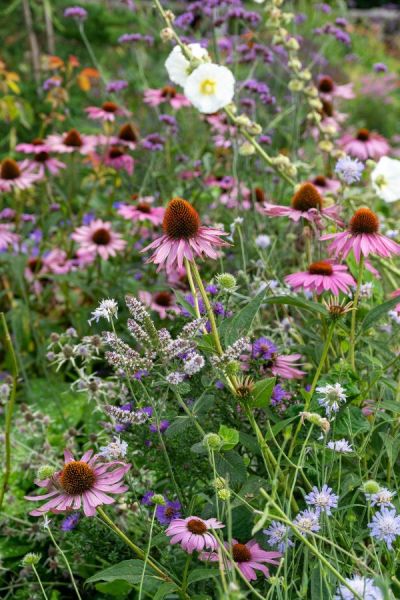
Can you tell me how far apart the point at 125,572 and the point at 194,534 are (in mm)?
140

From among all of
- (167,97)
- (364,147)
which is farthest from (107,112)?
(364,147)

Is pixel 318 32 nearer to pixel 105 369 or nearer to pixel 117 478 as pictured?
pixel 105 369

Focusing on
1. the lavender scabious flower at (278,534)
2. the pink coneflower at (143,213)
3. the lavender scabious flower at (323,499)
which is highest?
the lavender scabious flower at (323,499)

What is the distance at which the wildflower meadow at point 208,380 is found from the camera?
1.33 m

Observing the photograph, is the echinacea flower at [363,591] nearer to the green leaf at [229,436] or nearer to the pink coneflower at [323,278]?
the green leaf at [229,436]

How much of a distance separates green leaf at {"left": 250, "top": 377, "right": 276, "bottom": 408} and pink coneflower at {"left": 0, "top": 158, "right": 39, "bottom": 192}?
1.63m

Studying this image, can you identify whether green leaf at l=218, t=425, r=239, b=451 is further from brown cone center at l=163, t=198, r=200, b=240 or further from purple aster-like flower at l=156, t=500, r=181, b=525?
brown cone center at l=163, t=198, r=200, b=240

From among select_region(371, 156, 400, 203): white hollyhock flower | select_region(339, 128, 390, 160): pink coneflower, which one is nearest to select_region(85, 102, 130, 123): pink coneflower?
select_region(339, 128, 390, 160): pink coneflower

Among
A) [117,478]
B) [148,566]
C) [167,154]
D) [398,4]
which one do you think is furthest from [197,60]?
[398,4]

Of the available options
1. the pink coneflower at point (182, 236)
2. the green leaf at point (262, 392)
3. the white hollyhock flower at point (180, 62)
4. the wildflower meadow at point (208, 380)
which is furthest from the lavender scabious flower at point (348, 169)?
the green leaf at point (262, 392)

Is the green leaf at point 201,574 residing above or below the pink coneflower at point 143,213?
above

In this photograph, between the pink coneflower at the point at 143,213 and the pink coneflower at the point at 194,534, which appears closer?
the pink coneflower at the point at 194,534

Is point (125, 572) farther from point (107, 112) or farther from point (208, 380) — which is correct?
point (107, 112)

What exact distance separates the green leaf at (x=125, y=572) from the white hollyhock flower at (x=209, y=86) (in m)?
1.05
